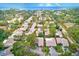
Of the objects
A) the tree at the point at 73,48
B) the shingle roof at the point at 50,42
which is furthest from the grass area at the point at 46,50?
the tree at the point at 73,48

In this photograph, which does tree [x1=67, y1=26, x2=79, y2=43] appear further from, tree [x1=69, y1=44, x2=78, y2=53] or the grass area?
the grass area

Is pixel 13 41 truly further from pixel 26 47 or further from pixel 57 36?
pixel 57 36

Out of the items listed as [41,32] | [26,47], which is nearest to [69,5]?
[41,32]

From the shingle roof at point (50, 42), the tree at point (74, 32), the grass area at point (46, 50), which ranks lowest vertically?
the grass area at point (46, 50)

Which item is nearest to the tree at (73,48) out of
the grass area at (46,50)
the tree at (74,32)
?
the tree at (74,32)

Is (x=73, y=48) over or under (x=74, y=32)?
A: under

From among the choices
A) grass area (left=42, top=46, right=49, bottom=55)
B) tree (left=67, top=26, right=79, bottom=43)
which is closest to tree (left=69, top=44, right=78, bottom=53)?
tree (left=67, top=26, right=79, bottom=43)

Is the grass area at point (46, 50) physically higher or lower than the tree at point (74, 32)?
lower

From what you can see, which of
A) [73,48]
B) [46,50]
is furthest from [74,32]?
[46,50]

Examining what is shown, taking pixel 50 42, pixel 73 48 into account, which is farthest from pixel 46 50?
pixel 73 48

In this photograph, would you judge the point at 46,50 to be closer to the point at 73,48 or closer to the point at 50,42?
the point at 50,42

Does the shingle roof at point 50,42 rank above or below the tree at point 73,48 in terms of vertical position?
above

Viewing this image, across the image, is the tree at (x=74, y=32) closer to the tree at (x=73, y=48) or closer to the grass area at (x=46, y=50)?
the tree at (x=73, y=48)

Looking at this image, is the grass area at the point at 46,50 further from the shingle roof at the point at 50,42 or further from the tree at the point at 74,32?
the tree at the point at 74,32
